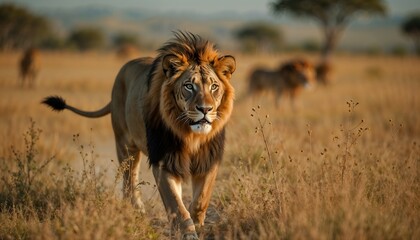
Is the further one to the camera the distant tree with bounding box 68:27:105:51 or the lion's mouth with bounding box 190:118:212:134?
the distant tree with bounding box 68:27:105:51

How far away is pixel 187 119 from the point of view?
4523 mm

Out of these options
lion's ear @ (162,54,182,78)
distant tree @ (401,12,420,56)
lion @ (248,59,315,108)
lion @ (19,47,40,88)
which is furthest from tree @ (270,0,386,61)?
lion's ear @ (162,54,182,78)

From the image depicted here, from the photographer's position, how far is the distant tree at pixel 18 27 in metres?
55.1

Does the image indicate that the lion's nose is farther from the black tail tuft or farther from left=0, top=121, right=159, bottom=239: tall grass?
the black tail tuft

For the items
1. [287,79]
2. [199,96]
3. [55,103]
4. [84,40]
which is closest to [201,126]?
[199,96]

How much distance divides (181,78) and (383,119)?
8.77 meters

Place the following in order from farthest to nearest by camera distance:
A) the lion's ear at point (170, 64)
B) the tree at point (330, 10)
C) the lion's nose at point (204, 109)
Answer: the tree at point (330, 10) < the lion's ear at point (170, 64) < the lion's nose at point (204, 109)

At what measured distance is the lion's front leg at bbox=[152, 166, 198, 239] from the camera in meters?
4.36

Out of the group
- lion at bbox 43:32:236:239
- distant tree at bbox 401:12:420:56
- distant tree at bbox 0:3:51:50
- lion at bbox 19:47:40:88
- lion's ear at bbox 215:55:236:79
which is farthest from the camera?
distant tree at bbox 401:12:420:56

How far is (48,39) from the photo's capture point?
3172 inches

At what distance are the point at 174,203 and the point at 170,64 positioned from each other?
1.23 meters

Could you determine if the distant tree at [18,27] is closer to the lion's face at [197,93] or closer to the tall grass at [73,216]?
the tall grass at [73,216]

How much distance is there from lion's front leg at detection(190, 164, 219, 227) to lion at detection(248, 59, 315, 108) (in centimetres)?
1219

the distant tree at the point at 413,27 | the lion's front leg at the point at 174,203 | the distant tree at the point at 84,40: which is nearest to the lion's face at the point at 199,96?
the lion's front leg at the point at 174,203
